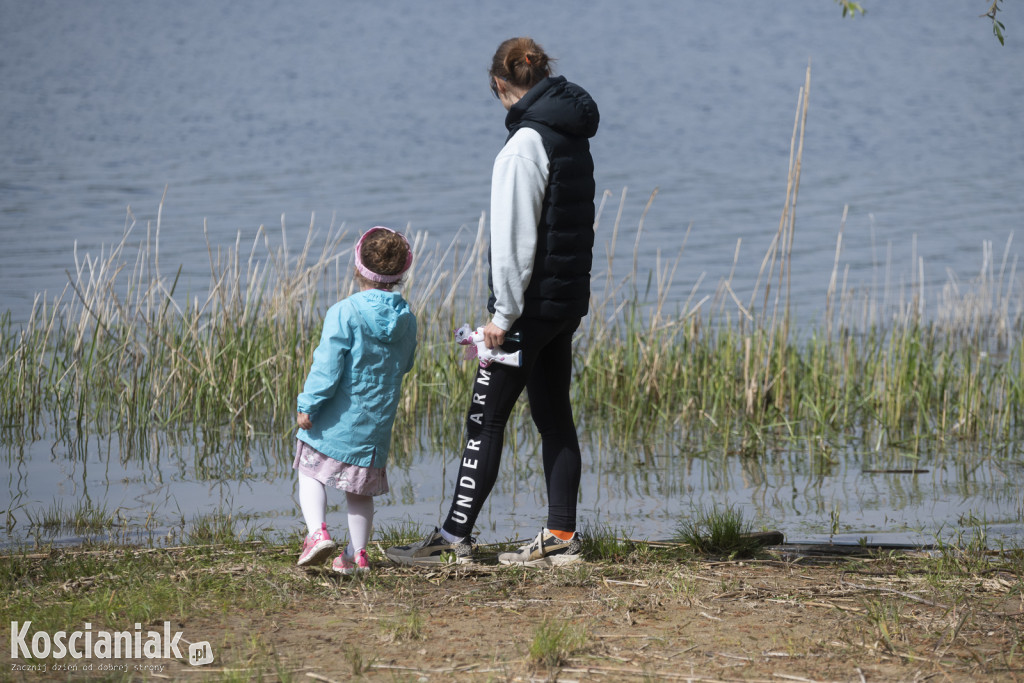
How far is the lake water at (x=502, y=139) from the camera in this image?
6.37m

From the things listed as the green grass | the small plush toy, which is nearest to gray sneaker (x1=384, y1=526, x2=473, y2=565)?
the small plush toy

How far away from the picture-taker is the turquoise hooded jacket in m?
4.33

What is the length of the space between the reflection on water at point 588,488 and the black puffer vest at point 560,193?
4.25 feet

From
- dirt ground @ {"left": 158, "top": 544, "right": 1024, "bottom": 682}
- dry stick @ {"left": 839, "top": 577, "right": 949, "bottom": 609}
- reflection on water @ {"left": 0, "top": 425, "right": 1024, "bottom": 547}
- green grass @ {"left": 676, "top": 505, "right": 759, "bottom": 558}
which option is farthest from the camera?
reflection on water @ {"left": 0, "top": 425, "right": 1024, "bottom": 547}

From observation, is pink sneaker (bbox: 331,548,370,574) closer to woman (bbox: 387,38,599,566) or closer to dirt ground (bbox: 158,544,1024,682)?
dirt ground (bbox: 158,544,1024,682)

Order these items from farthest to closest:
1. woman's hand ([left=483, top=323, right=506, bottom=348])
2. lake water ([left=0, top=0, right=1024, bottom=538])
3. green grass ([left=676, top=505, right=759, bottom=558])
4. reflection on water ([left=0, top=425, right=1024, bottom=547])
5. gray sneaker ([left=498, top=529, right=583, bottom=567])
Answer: lake water ([left=0, top=0, right=1024, bottom=538])
reflection on water ([left=0, top=425, right=1024, bottom=547])
green grass ([left=676, top=505, right=759, bottom=558])
gray sneaker ([left=498, top=529, right=583, bottom=567])
woman's hand ([left=483, top=323, right=506, bottom=348])

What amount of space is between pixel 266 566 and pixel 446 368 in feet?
11.4

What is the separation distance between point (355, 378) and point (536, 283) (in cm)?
77

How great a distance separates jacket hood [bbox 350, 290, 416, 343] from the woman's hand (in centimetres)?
31

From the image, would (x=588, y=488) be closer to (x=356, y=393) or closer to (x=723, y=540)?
(x=723, y=540)

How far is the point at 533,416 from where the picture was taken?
4684mm

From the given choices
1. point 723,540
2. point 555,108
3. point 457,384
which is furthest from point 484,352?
point 457,384

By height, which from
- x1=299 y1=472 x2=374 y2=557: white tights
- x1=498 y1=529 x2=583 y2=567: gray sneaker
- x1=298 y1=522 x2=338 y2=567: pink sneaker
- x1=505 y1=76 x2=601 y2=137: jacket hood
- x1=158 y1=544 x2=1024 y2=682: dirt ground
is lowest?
x1=158 y1=544 x2=1024 y2=682: dirt ground

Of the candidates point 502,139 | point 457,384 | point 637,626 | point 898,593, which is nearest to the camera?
point 637,626
